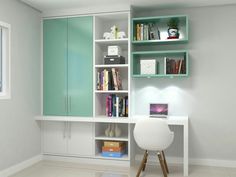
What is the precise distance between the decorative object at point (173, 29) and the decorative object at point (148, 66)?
0.46 m

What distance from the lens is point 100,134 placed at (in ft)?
14.7

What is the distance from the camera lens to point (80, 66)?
14.1 ft

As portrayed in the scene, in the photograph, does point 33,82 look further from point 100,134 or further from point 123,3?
point 123,3

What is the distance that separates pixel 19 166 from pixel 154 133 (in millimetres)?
2040

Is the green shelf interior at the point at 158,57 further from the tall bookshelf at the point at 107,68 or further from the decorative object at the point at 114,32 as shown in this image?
the decorative object at the point at 114,32

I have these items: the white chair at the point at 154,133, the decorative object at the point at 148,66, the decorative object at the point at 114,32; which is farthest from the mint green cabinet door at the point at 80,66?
the white chair at the point at 154,133

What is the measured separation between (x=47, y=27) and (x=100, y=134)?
1.98 meters

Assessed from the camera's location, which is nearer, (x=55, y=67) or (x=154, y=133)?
(x=154, y=133)

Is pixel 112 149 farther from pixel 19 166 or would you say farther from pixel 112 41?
pixel 112 41

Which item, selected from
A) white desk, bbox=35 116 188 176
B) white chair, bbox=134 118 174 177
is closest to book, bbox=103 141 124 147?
white desk, bbox=35 116 188 176

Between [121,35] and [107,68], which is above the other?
[121,35]

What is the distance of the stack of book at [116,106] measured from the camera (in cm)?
417

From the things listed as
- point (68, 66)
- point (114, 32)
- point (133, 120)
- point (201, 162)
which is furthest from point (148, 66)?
point (201, 162)

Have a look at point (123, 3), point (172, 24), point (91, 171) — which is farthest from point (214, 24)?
point (91, 171)
